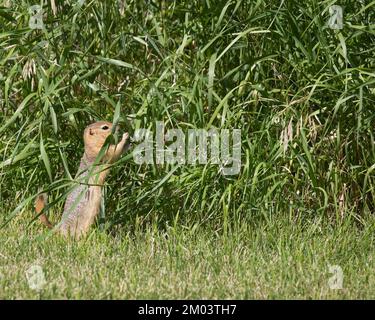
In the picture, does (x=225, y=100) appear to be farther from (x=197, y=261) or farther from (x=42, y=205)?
(x=42, y=205)

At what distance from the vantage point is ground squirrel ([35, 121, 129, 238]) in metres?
5.20

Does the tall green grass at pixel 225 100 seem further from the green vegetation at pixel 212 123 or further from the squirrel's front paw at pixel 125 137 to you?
the squirrel's front paw at pixel 125 137

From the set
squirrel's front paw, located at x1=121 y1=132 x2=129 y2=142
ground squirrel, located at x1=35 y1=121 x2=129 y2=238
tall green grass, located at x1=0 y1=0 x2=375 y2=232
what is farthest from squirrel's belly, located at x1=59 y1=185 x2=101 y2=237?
squirrel's front paw, located at x1=121 y1=132 x2=129 y2=142

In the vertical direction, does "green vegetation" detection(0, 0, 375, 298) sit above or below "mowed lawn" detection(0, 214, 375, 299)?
above

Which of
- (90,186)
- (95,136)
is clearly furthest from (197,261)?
(95,136)

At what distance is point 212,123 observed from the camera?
215 inches

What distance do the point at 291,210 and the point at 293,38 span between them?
788mm

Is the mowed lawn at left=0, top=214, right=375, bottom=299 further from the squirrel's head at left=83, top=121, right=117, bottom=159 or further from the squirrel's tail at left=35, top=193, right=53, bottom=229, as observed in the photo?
the squirrel's head at left=83, top=121, right=117, bottom=159

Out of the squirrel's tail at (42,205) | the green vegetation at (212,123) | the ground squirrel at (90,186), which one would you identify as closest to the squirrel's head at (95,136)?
the ground squirrel at (90,186)

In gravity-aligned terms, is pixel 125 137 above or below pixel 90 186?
above

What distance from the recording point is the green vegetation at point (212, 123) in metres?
5.05

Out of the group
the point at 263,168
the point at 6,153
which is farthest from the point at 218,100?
the point at 6,153

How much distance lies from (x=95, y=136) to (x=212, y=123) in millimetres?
586

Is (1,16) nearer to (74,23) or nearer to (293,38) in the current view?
(74,23)
